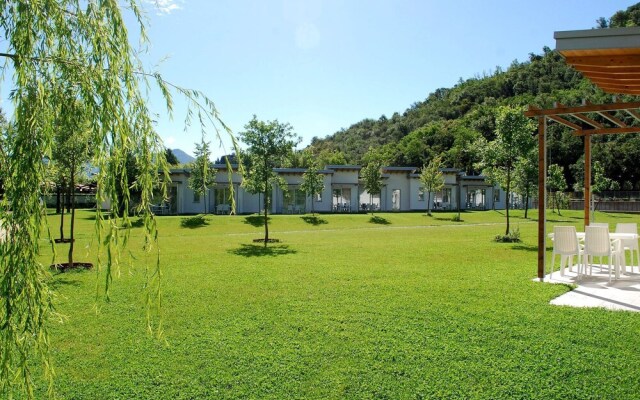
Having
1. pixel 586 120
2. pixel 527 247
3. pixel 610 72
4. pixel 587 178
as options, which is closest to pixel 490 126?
pixel 527 247

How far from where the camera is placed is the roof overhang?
16.8ft

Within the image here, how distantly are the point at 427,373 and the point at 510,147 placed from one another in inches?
567

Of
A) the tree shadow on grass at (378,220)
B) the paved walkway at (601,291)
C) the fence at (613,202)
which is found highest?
the fence at (613,202)

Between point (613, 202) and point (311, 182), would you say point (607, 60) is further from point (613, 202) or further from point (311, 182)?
point (613, 202)

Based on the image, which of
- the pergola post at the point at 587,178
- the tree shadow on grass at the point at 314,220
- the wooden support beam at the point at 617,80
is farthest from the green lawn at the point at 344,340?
the tree shadow on grass at the point at 314,220

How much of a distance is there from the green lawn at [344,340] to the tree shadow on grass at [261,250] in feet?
13.8

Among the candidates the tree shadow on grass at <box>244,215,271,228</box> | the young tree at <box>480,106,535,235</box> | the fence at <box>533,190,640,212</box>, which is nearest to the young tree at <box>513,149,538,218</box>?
the fence at <box>533,190,640,212</box>

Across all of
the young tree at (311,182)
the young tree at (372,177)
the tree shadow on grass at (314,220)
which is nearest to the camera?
the tree shadow on grass at (314,220)

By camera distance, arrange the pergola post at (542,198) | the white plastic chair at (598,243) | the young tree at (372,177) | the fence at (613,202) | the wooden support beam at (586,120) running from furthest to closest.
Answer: the fence at (613,202), the young tree at (372,177), the wooden support beam at (586,120), the pergola post at (542,198), the white plastic chair at (598,243)

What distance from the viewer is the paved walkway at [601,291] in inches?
269

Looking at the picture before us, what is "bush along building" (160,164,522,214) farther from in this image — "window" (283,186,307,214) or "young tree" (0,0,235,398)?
"young tree" (0,0,235,398)

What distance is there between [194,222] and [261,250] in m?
12.0

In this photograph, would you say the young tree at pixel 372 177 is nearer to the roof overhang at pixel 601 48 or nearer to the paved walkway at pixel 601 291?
the paved walkway at pixel 601 291

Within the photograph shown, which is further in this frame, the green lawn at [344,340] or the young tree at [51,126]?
the green lawn at [344,340]
